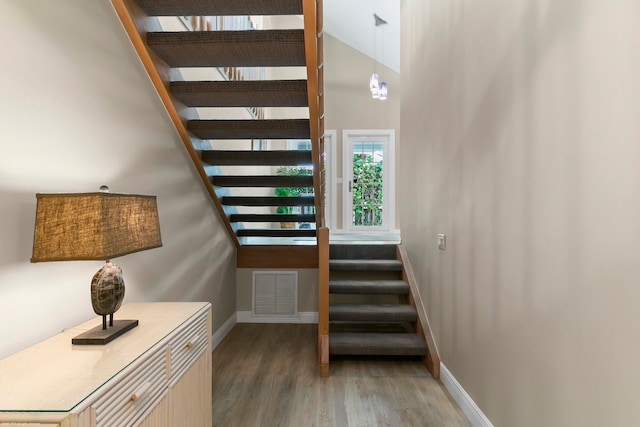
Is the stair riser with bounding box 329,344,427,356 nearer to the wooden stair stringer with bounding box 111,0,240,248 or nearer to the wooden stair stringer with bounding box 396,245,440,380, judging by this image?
the wooden stair stringer with bounding box 396,245,440,380

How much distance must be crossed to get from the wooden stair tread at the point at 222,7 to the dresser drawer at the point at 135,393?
5.41ft

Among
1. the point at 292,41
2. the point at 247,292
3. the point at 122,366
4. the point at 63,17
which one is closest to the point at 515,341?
the point at 122,366

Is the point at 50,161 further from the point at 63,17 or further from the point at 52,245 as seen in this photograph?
the point at 63,17

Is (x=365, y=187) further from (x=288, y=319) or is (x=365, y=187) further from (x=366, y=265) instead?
(x=288, y=319)

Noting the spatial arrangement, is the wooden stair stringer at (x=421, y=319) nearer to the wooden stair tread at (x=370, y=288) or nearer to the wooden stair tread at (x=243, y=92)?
the wooden stair tread at (x=370, y=288)

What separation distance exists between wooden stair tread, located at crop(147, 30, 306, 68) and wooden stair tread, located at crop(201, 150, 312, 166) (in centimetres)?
80

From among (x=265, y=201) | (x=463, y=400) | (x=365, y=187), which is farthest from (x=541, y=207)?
(x=365, y=187)

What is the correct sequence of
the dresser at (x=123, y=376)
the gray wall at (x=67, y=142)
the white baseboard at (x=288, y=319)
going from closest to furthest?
the dresser at (x=123, y=376) < the gray wall at (x=67, y=142) < the white baseboard at (x=288, y=319)

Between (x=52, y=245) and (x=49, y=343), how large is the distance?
395 mm

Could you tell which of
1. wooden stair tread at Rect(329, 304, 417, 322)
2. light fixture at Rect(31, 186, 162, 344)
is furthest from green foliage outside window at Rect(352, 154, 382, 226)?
light fixture at Rect(31, 186, 162, 344)

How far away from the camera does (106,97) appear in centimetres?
170

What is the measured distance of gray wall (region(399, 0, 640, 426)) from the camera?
1.05 metres

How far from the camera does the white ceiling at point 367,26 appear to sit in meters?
4.70

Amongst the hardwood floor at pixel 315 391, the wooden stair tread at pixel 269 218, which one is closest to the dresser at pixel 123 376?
the hardwood floor at pixel 315 391
